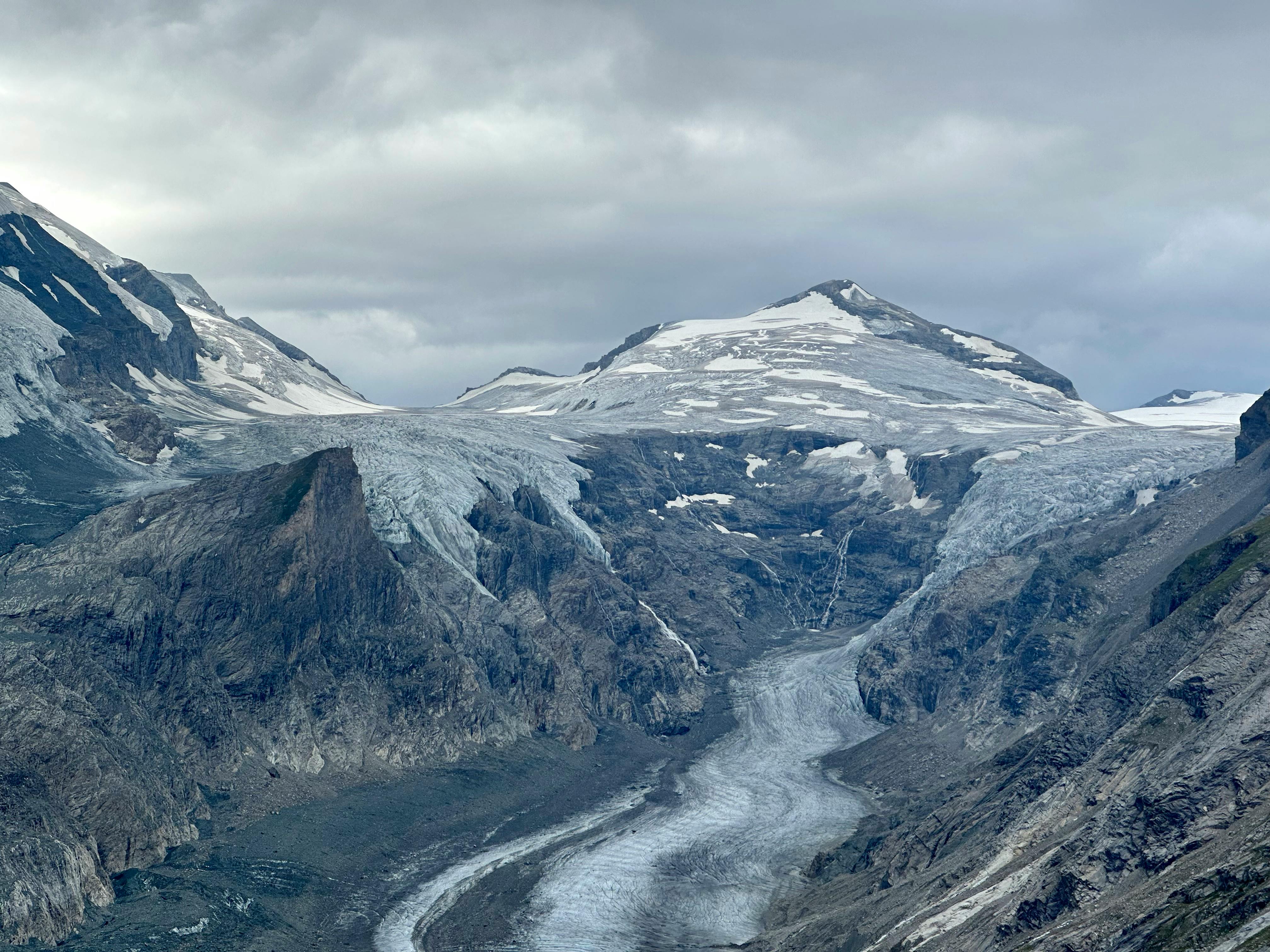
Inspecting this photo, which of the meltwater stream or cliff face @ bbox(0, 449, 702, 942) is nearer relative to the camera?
cliff face @ bbox(0, 449, 702, 942)

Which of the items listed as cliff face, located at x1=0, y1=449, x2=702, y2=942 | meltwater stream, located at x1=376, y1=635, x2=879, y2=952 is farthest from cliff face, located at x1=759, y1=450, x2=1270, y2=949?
cliff face, located at x1=0, y1=449, x2=702, y2=942

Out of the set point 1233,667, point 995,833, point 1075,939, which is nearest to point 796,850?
point 995,833

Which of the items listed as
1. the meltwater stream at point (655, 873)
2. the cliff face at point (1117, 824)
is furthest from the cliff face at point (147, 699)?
the cliff face at point (1117, 824)

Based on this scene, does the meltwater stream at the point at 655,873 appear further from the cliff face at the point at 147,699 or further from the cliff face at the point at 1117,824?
the cliff face at the point at 147,699

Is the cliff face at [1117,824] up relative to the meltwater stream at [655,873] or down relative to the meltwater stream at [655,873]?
up

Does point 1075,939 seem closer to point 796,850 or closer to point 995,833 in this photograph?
point 995,833

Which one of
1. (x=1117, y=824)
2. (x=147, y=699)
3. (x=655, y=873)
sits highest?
(x=1117, y=824)

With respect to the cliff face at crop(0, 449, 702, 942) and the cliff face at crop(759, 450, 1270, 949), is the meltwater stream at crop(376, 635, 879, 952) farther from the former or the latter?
the cliff face at crop(0, 449, 702, 942)

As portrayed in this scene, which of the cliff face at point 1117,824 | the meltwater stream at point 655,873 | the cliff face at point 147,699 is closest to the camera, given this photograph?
the cliff face at point 1117,824

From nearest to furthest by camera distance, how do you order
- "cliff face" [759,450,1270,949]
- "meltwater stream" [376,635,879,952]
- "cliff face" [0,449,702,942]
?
1. "cliff face" [759,450,1270,949]
2. "cliff face" [0,449,702,942]
3. "meltwater stream" [376,635,879,952]

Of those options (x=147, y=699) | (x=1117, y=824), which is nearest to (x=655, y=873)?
(x=147, y=699)

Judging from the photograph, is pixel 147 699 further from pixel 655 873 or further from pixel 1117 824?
pixel 1117 824

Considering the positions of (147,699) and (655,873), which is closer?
(655,873)
